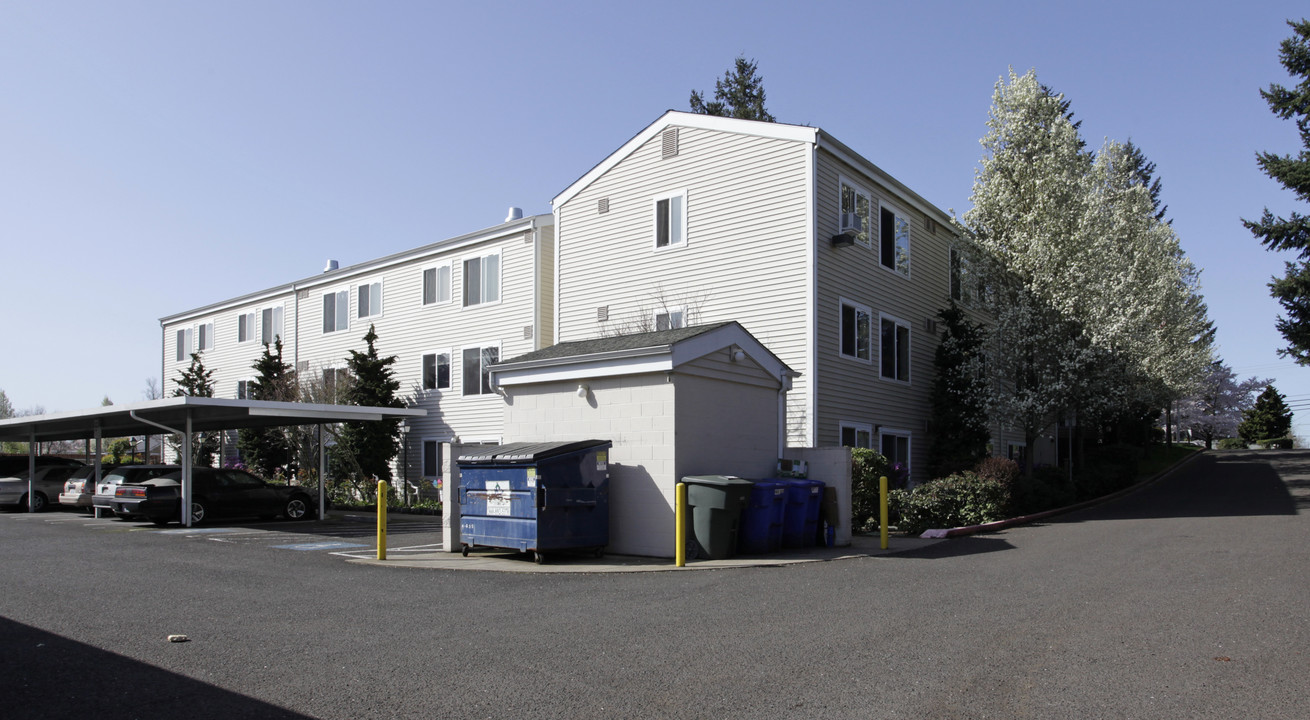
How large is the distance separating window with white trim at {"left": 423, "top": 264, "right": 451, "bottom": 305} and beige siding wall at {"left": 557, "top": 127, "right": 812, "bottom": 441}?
5987 millimetres

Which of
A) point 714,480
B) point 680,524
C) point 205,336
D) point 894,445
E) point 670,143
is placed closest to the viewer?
point 680,524

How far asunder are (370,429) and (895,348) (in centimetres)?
1562

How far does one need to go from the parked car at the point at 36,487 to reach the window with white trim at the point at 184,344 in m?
12.8

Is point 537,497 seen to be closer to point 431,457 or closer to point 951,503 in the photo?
point 951,503

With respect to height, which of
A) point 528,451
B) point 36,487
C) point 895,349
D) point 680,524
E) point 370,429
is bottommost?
point 36,487

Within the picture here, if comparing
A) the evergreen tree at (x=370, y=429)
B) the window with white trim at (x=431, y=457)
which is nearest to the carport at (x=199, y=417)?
the evergreen tree at (x=370, y=429)

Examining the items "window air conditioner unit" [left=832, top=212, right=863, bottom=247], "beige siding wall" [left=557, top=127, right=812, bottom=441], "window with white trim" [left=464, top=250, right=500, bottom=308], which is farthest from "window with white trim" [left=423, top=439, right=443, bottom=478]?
"window air conditioner unit" [left=832, top=212, right=863, bottom=247]

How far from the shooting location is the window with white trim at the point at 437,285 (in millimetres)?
28922

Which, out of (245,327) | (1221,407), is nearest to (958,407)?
(245,327)

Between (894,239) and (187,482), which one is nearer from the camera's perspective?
(187,482)

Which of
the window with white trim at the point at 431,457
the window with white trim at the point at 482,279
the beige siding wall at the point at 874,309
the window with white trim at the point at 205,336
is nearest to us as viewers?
the beige siding wall at the point at 874,309

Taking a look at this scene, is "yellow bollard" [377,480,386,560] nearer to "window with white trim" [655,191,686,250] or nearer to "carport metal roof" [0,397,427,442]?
"carport metal roof" [0,397,427,442]

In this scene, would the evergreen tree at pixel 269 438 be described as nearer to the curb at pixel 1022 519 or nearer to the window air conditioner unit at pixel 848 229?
the window air conditioner unit at pixel 848 229

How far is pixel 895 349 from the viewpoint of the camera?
75.4 feet
